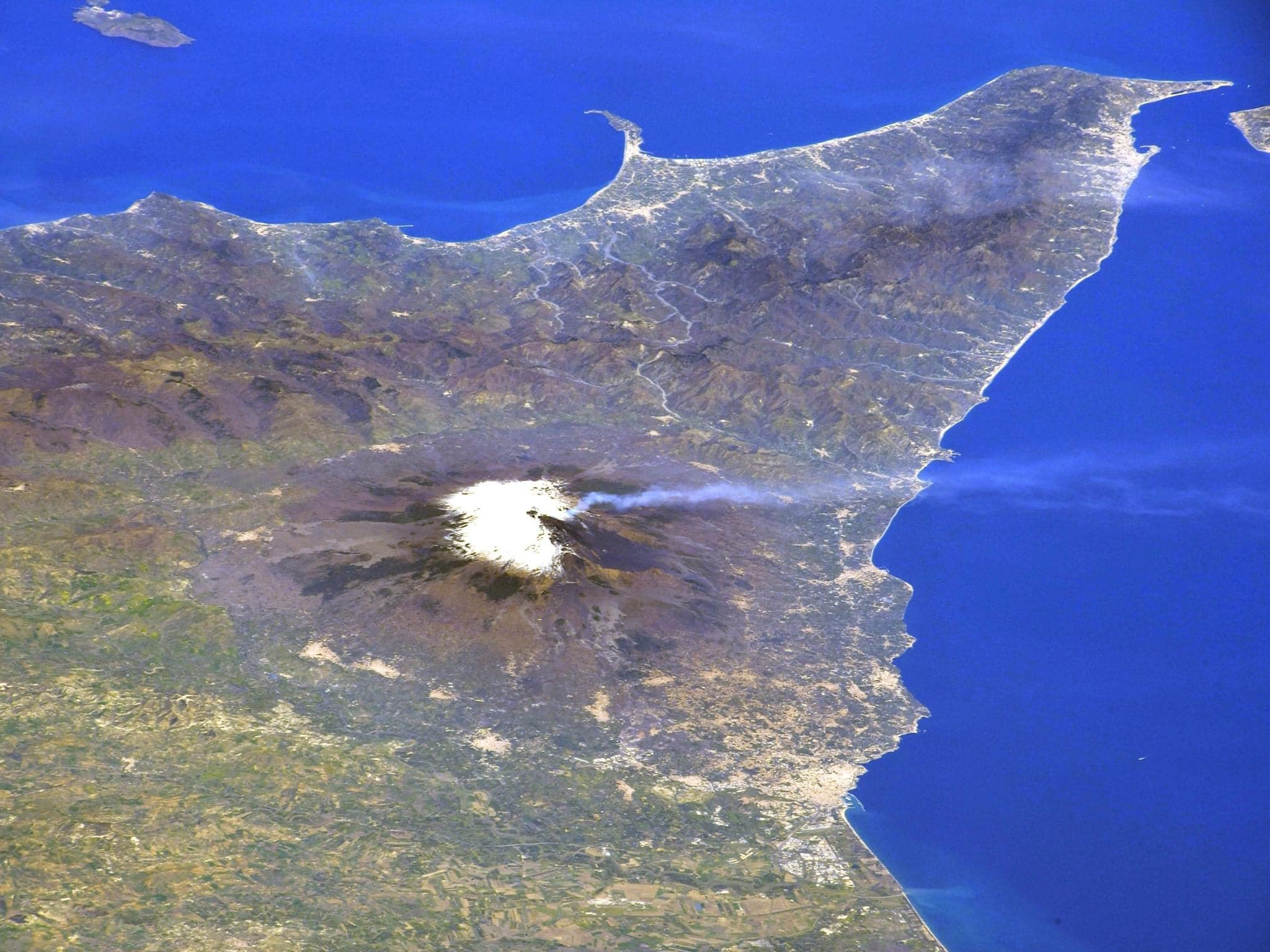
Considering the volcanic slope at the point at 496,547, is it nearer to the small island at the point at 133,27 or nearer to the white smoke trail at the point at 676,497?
the white smoke trail at the point at 676,497

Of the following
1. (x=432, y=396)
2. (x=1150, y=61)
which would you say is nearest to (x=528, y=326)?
(x=432, y=396)

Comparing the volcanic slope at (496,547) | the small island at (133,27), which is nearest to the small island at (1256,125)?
the volcanic slope at (496,547)

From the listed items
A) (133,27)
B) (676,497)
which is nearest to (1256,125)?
(676,497)

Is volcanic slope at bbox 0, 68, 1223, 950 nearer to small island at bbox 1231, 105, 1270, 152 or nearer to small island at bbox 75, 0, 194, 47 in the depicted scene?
small island at bbox 1231, 105, 1270, 152

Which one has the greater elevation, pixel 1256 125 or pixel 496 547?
pixel 1256 125

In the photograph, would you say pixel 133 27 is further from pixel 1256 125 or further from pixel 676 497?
pixel 1256 125

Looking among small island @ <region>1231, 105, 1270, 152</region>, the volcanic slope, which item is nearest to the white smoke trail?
the volcanic slope
